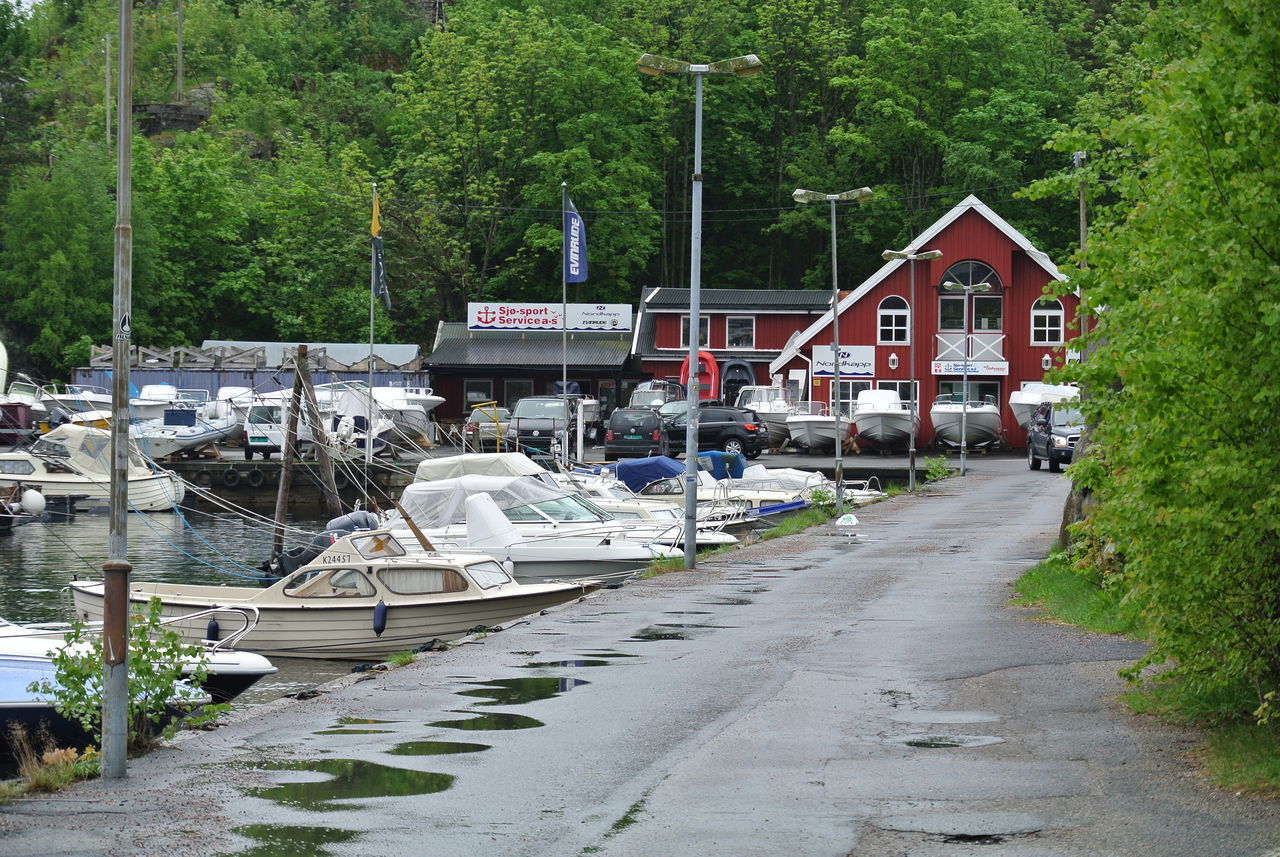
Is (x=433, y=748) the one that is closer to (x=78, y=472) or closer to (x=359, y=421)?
(x=78, y=472)

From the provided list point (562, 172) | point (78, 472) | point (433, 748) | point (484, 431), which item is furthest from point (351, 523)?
point (562, 172)

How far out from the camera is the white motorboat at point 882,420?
184ft

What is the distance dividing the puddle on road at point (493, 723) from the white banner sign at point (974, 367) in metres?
50.2

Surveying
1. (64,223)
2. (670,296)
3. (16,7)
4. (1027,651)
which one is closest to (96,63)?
(16,7)

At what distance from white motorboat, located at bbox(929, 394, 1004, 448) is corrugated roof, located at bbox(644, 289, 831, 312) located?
10226 mm

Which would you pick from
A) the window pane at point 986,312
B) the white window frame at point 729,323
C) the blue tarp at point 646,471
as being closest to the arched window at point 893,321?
the window pane at point 986,312

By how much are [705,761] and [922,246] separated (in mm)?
53447

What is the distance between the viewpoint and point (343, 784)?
359 inches

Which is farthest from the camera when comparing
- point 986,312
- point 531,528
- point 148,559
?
point 986,312

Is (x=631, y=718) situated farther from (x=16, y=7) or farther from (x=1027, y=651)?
(x=16, y=7)

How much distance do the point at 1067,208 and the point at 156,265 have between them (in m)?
46.3

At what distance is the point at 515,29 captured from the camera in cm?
7869

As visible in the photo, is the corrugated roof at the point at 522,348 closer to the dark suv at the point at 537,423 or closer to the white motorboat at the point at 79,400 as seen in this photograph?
the dark suv at the point at 537,423

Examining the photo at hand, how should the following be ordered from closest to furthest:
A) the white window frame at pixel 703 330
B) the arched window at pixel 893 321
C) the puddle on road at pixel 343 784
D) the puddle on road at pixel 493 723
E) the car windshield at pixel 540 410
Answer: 1. the puddle on road at pixel 343 784
2. the puddle on road at pixel 493 723
3. the car windshield at pixel 540 410
4. the arched window at pixel 893 321
5. the white window frame at pixel 703 330
